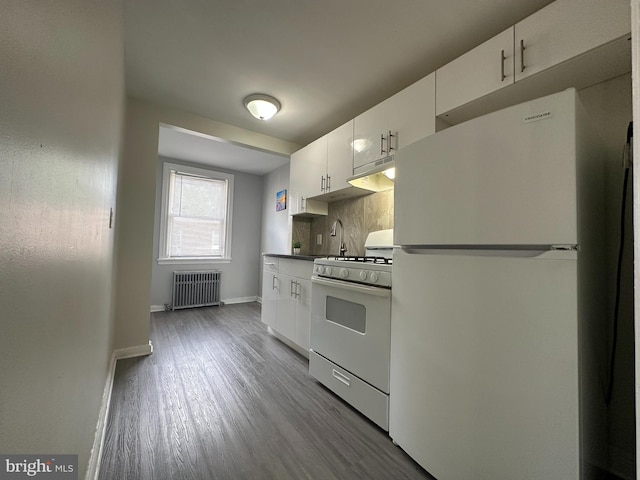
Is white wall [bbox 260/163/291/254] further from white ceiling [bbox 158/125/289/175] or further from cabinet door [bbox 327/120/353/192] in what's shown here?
cabinet door [bbox 327/120/353/192]

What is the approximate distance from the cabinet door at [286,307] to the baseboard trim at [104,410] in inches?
48.7

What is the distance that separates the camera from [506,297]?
3.09 feet

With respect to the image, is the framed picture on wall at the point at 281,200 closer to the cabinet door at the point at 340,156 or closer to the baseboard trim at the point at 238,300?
the cabinet door at the point at 340,156

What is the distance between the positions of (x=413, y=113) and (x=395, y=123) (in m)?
0.15

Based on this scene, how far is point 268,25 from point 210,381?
2.45 meters

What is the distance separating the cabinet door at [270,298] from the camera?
277 cm

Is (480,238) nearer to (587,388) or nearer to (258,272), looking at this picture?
(587,388)

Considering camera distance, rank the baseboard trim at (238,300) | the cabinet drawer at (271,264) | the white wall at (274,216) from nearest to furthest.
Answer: the cabinet drawer at (271,264), the white wall at (274,216), the baseboard trim at (238,300)

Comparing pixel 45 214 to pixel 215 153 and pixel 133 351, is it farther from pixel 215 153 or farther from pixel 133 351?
pixel 215 153

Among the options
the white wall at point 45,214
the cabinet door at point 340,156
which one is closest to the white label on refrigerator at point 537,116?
the white wall at point 45,214

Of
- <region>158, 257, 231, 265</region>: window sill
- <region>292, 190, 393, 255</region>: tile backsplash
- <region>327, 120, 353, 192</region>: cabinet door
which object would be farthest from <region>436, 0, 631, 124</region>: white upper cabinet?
<region>158, 257, 231, 265</region>: window sill

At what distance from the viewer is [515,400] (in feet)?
2.97

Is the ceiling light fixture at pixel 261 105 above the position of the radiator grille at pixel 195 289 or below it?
above

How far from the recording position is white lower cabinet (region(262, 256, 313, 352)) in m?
2.29
